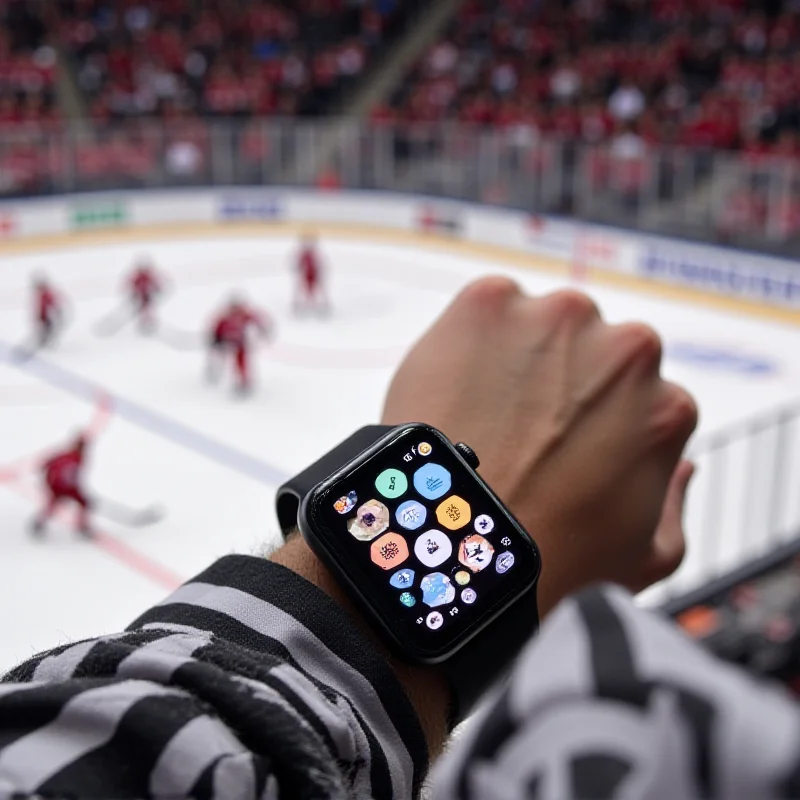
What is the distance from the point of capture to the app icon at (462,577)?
977mm

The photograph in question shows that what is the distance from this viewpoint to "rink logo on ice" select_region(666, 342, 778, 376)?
9.62m

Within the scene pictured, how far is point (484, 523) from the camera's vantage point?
997mm

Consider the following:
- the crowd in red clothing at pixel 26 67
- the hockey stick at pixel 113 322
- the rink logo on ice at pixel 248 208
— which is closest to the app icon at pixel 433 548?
the hockey stick at pixel 113 322

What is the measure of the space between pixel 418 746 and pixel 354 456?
0.98 feet

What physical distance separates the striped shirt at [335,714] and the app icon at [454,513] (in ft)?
0.45

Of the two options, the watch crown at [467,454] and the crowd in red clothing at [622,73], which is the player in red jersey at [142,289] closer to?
the crowd in red clothing at [622,73]

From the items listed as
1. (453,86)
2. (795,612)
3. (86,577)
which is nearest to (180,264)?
(453,86)

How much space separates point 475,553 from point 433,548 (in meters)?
0.04

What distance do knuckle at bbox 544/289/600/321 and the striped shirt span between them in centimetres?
47

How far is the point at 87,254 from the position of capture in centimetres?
1539

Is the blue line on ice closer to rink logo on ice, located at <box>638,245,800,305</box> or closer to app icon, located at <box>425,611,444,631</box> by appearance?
app icon, located at <box>425,611,444,631</box>

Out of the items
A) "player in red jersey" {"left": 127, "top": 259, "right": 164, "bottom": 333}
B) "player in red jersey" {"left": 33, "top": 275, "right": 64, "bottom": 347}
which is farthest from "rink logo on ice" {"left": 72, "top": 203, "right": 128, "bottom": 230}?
"player in red jersey" {"left": 33, "top": 275, "right": 64, "bottom": 347}

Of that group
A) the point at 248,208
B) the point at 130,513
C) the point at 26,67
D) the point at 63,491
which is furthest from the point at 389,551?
the point at 26,67

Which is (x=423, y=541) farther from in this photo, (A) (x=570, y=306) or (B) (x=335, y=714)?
(A) (x=570, y=306)
